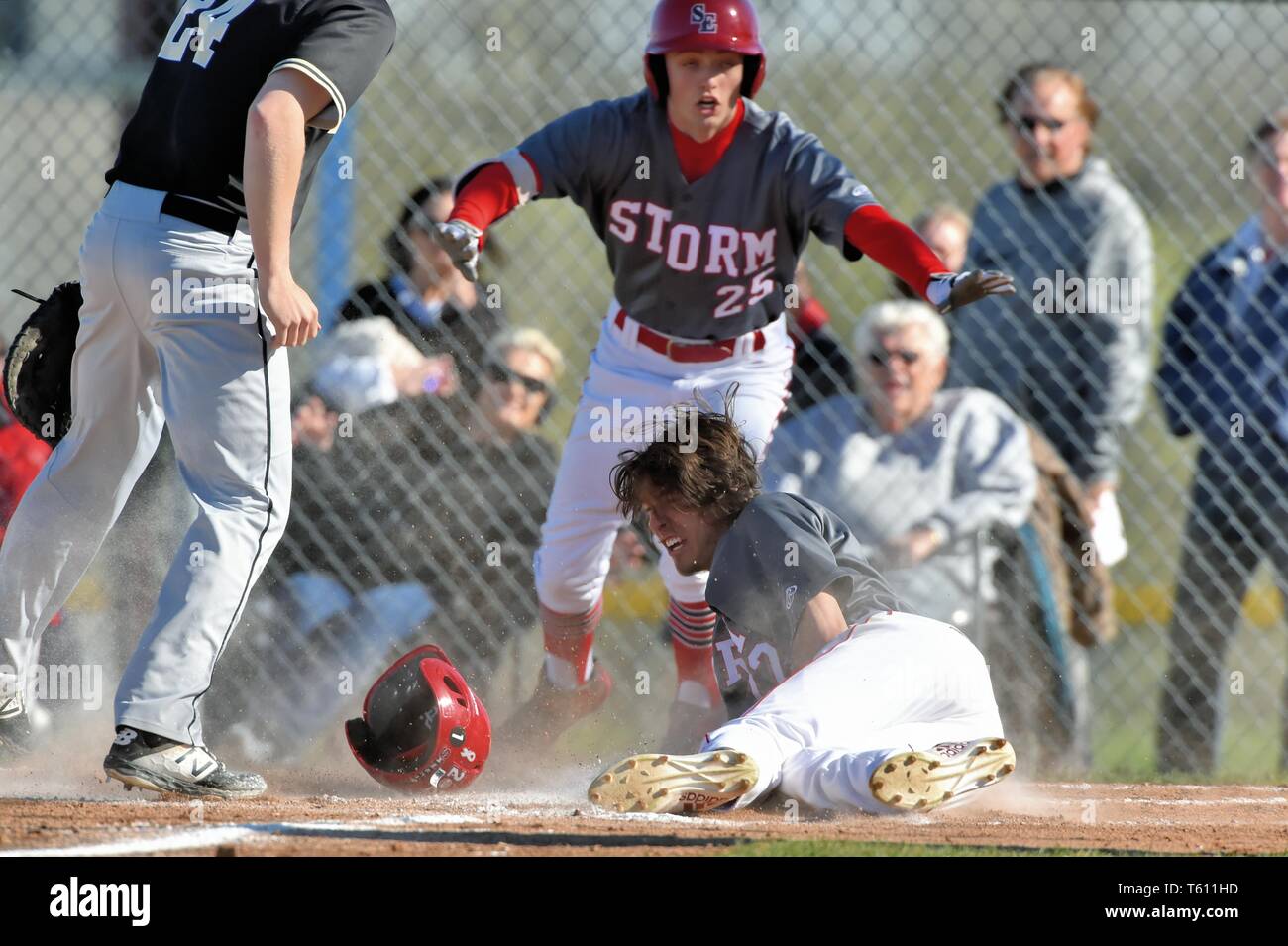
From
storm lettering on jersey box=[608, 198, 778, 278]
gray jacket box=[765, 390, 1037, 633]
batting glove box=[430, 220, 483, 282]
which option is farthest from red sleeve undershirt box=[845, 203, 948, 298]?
gray jacket box=[765, 390, 1037, 633]

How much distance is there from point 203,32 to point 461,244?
741 millimetres

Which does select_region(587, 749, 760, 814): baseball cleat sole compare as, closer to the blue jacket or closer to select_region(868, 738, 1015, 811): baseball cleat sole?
select_region(868, 738, 1015, 811): baseball cleat sole

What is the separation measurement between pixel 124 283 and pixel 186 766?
102cm

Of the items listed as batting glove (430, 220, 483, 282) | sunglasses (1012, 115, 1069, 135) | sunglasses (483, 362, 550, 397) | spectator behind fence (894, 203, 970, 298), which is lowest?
sunglasses (483, 362, 550, 397)

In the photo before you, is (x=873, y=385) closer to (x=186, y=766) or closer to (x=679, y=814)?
(x=679, y=814)

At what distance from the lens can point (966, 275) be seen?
11.7ft

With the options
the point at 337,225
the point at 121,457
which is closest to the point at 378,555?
the point at 337,225

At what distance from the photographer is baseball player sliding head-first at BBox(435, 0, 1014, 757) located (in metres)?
4.09

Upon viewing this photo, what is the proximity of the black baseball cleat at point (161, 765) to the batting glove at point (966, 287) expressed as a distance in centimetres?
195

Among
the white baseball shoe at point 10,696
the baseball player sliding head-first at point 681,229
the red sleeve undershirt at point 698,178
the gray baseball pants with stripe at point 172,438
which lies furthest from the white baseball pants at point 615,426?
the white baseball shoe at point 10,696

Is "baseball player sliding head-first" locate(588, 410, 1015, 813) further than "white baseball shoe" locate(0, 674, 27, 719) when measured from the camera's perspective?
No

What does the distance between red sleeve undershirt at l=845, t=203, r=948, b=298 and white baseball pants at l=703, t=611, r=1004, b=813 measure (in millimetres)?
882

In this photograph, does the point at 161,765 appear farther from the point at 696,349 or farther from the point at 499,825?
the point at 696,349

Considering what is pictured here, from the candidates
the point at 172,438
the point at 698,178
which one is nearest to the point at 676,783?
the point at 172,438
